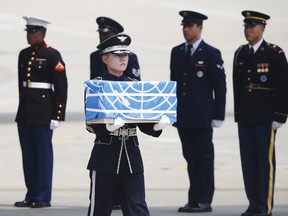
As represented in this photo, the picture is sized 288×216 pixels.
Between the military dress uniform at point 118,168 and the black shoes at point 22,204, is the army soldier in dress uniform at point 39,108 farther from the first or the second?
the military dress uniform at point 118,168

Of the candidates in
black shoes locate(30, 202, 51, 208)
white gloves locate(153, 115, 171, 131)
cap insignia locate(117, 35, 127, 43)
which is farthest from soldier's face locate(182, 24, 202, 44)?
white gloves locate(153, 115, 171, 131)

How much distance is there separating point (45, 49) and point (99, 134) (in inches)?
153

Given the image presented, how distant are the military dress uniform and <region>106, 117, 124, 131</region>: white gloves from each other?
24 cm

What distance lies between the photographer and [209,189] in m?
13.4

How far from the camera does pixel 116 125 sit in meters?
9.69

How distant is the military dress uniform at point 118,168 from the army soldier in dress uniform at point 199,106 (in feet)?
10.3

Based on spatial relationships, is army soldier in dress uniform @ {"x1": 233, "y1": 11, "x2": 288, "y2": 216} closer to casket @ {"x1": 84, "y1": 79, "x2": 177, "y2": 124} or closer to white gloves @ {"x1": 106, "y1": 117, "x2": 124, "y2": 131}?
casket @ {"x1": 84, "y1": 79, "x2": 177, "y2": 124}

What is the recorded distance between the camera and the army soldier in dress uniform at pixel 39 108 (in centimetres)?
1360

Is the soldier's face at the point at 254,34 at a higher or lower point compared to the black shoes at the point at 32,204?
higher

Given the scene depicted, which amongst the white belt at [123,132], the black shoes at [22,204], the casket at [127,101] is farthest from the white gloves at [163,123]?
the black shoes at [22,204]

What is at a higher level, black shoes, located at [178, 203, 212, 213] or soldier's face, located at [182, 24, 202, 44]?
soldier's face, located at [182, 24, 202, 44]

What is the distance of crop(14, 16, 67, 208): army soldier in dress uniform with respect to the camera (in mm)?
13602

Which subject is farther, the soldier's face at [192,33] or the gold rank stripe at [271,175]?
the soldier's face at [192,33]

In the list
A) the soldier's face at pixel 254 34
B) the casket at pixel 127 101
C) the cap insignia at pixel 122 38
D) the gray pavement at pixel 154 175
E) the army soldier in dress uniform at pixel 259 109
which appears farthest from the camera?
the gray pavement at pixel 154 175
